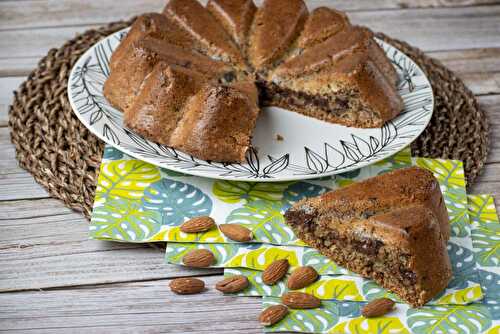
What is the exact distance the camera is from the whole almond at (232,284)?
310 cm

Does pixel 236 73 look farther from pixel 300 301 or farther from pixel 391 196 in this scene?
pixel 300 301

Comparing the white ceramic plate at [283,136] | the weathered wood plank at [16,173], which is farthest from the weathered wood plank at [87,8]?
the weathered wood plank at [16,173]

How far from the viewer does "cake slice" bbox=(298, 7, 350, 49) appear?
4.29 metres

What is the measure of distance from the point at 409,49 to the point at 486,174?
122 cm

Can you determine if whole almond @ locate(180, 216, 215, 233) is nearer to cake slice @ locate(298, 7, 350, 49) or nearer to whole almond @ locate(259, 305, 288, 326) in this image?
whole almond @ locate(259, 305, 288, 326)

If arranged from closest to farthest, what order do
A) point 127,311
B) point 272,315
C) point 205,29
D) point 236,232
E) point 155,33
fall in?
point 272,315 → point 127,311 → point 236,232 → point 155,33 → point 205,29

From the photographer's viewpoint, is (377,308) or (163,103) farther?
(163,103)

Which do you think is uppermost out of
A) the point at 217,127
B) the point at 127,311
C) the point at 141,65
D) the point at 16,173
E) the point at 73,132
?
the point at 141,65

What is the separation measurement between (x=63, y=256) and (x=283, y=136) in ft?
4.29

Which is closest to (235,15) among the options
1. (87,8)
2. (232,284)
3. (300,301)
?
(87,8)

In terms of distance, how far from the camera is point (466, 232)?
3.41 m

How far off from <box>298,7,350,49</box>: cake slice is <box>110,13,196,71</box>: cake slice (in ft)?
2.13

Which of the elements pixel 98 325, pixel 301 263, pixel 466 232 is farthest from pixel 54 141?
pixel 466 232

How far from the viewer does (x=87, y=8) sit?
5.35 metres
